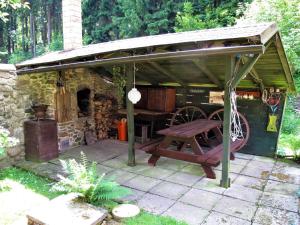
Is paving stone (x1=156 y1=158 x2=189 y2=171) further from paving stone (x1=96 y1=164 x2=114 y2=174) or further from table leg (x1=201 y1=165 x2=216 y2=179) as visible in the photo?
paving stone (x1=96 y1=164 x2=114 y2=174)

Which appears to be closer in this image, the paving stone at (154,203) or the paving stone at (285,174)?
the paving stone at (154,203)

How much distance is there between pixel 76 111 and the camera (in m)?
6.55

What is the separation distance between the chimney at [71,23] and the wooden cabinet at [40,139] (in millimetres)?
2479

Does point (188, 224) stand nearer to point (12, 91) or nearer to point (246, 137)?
point (246, 137)

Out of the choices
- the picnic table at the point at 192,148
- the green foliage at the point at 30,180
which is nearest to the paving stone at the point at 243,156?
the picnic table at the point at 192,148

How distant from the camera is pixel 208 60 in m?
4.80

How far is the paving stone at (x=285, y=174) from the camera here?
4.62 meters

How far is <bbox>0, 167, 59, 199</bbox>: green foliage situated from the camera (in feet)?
13.5

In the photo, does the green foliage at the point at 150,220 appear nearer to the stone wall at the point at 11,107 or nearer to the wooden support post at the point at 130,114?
the wooden support post at the point at 130,114

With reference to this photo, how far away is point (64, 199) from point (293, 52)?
23.3ft

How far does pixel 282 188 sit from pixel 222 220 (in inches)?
65.2

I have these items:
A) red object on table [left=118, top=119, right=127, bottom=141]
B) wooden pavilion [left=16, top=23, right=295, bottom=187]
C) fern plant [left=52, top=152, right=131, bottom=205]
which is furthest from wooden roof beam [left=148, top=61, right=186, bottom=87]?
fern plant [left=52, top=152, right=131, bottom=205]

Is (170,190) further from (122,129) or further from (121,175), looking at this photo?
(122,129)

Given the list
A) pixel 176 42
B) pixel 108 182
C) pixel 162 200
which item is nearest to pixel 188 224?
pixel 162 200
